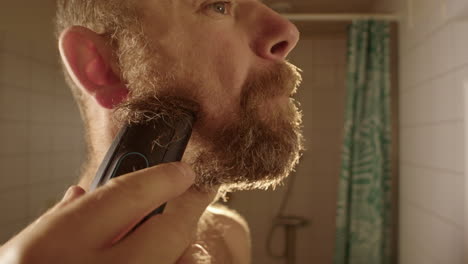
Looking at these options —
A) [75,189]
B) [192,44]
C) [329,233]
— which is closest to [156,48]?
[192,44]

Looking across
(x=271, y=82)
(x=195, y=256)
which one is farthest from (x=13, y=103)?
(x=271, y=82)

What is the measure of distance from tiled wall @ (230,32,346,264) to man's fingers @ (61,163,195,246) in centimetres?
237

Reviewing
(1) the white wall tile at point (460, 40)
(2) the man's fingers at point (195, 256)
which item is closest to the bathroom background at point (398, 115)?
(1) the white wall tile at point (460, 40)

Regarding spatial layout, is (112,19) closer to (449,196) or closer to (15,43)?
(449,196)

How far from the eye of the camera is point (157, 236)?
0.71 feet

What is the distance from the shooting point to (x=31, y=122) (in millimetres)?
1605

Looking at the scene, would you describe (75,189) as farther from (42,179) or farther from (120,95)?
(42,179)

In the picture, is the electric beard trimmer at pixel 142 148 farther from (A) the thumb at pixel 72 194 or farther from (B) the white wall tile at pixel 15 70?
(B) the white wall tile at pixel 15 70

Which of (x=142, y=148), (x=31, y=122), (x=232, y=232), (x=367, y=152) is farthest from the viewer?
(x=367, y=152)

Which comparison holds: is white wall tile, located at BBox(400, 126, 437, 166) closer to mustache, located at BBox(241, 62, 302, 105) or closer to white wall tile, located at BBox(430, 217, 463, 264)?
white wall tile, located at BBox(430, 217, 463, 264)

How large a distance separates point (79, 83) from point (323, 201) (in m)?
2.35

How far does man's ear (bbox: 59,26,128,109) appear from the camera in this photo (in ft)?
1.48

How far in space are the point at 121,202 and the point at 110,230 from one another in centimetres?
2

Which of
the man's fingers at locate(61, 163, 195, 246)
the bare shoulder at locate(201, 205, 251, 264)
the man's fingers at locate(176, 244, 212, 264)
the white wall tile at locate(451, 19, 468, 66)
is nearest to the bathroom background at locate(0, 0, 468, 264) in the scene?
the white wall tile at locate(451, 19, 468, 66)
